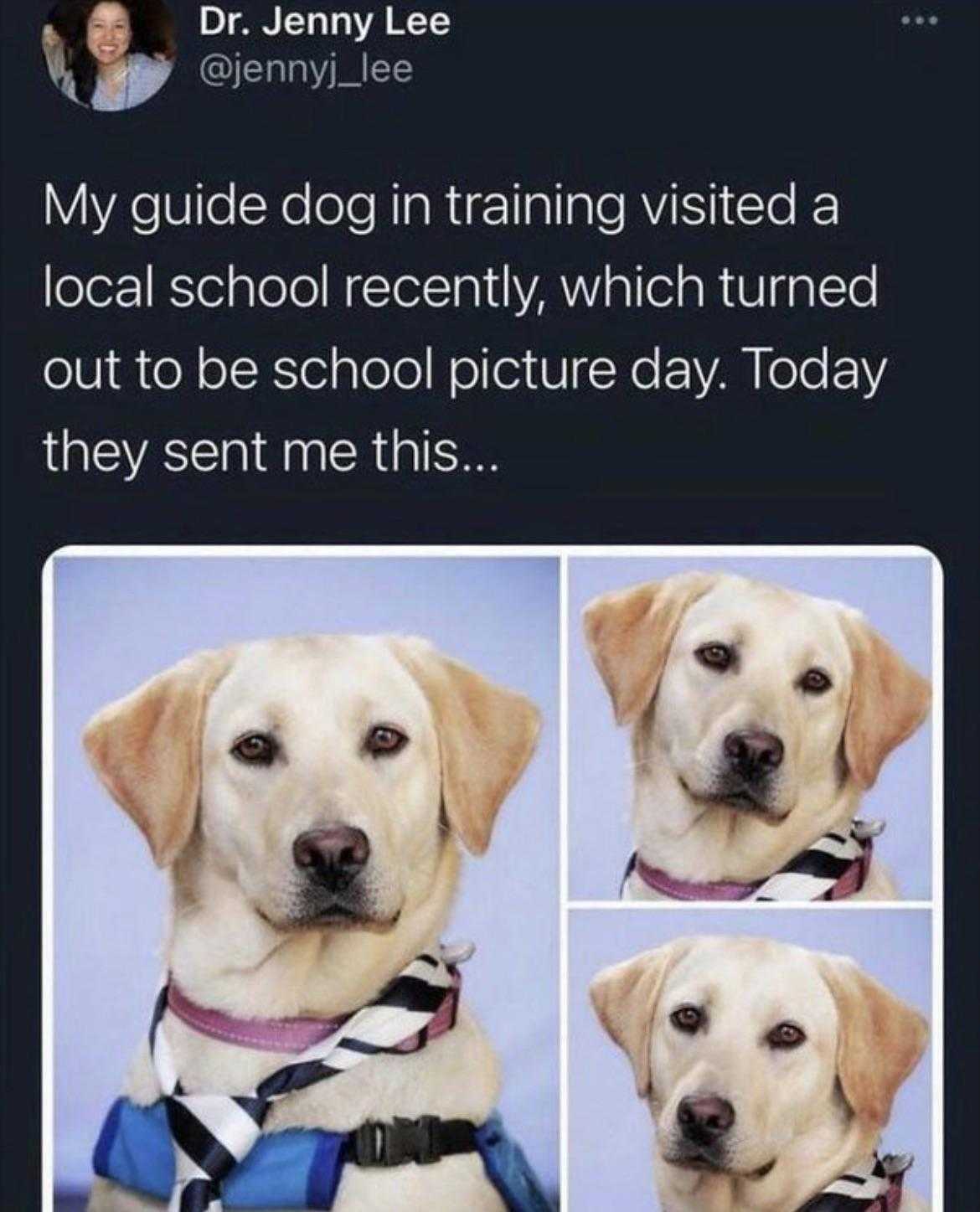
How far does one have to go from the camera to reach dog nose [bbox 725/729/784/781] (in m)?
7.87

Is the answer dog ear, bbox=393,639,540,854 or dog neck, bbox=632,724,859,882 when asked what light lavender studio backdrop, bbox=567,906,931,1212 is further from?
dog ear, bbox=393,639,540,854

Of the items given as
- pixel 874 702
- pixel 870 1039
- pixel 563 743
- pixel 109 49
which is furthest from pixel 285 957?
pixel 109 49

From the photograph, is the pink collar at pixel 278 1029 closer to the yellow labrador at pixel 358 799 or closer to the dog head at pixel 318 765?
the yellow labrador at pixel 358 799

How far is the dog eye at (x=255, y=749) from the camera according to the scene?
779 centimetres

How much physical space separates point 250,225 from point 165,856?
1517 mm

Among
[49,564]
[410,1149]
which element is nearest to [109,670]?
[49,564]

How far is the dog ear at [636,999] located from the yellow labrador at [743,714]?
17 centimetres

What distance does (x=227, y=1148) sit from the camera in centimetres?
782

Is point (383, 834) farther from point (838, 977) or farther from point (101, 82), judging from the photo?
point (101, 82)

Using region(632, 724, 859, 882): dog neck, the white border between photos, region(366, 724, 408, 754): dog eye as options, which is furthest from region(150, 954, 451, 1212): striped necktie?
region(632, 724, 859, 882): dog neck

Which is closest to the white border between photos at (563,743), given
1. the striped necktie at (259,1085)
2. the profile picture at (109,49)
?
the striped necktie at (259,1085)

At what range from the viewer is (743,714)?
7.87 metres

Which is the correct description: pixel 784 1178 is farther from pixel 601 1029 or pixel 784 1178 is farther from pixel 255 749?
pixel 255 749

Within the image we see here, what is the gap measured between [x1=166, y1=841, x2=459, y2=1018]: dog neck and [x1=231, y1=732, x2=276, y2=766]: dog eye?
0.26 meters
